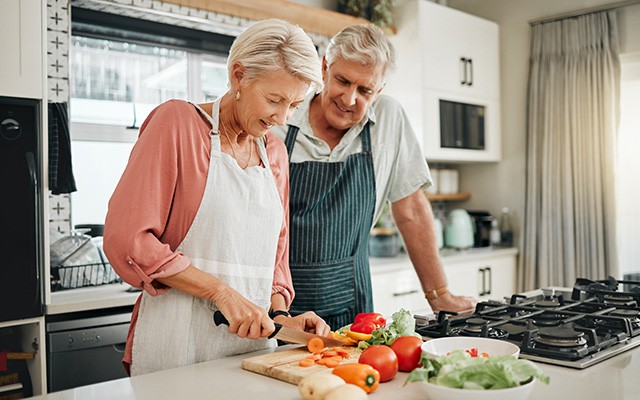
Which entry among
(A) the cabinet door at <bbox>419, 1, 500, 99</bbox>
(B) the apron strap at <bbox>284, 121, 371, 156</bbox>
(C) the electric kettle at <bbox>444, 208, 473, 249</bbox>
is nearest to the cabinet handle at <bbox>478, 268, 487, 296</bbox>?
(C) the electric kettle at <bbox>444, 208, 473, 249</bbox>

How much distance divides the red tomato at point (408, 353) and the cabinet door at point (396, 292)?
6.30ft

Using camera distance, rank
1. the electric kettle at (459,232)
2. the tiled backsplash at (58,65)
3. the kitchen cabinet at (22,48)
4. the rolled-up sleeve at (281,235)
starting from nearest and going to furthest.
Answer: the rolled-up sleeve at (281,235) < the kitchen cabinet at (22,48) < the tiled backsplash at (58,65) < the electric kettle at (459,232)

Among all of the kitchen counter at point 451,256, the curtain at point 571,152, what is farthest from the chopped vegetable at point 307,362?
the curtain at point 571,152

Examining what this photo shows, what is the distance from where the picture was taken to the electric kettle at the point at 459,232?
3.97 metres

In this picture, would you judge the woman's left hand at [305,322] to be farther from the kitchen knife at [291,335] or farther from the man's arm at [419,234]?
the man's arm at [419,234]

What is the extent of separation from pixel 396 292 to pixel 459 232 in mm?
911

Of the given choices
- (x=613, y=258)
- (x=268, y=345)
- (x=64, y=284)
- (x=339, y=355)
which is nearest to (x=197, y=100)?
(x=64, y=284)

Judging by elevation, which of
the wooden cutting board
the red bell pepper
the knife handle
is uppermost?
the knife handle

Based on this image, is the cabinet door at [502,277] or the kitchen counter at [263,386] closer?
the kitchen counter at [263,386]

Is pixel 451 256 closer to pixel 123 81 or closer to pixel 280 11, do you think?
pixel 280 11

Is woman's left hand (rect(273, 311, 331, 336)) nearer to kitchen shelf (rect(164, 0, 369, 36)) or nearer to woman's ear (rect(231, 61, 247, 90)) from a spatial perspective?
woman's ear (rect(231, 61, 247, 90))

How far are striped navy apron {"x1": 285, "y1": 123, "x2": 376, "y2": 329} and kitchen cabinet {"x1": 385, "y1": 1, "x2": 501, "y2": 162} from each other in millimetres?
1787

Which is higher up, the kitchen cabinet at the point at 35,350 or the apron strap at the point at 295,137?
the apron strap at the point at 295,137

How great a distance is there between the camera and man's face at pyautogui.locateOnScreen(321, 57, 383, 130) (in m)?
1.84
